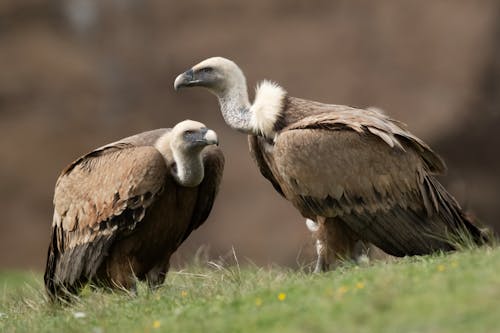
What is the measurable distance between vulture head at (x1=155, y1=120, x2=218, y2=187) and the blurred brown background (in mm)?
9584

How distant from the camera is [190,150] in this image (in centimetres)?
835

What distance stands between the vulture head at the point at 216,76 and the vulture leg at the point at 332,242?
4.96ft

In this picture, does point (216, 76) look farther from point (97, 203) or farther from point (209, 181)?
point (97, 203)

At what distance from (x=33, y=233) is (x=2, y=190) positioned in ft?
3.21

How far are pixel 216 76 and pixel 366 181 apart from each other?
1739 millimetres

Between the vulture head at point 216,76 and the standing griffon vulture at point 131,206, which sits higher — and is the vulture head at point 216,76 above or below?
above

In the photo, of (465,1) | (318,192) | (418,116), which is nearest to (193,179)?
(318,192)

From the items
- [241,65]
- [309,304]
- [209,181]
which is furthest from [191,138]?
[241,65]

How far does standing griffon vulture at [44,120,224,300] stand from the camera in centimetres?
835

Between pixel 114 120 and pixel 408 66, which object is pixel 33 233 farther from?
pixel 408 66

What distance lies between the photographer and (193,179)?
841 cm

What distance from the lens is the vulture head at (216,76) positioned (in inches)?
350

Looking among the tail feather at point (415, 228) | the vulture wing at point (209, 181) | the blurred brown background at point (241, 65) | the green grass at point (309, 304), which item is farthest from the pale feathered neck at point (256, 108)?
the blurred brown background at point (241, 65)

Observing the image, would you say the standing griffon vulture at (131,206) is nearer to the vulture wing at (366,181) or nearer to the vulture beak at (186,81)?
the vulture beak at (186,81)
